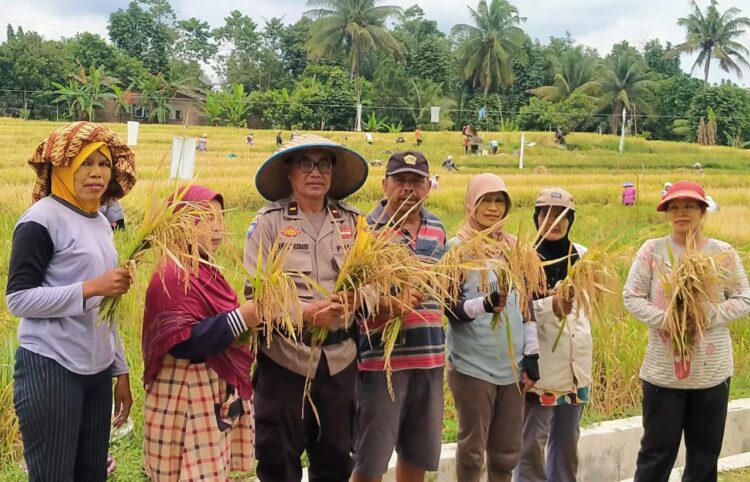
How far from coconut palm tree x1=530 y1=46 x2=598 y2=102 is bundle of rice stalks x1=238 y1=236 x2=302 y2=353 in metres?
42.0

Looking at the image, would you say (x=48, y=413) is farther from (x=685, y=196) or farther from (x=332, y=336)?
(x=685, y=196)

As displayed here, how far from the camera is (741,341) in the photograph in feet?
18.8

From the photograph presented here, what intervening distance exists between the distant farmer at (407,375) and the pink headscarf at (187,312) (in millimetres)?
600

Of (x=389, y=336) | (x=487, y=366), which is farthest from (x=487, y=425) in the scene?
(x=389, y=336)

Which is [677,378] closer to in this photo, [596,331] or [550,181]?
[596,331]

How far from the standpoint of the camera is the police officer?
2.59 m

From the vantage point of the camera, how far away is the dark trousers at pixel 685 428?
3.16 metres

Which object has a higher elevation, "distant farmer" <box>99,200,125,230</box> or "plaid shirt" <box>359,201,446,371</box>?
"distant farmer" <box>99,200,125,230</box>

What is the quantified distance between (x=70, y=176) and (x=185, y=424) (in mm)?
896

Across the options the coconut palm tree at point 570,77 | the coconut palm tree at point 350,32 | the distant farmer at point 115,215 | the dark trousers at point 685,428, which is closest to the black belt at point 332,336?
the dark trousers at point 685,428

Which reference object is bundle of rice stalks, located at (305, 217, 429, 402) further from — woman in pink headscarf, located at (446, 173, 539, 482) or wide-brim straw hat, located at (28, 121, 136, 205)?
wide-brim straw hat, located at (28, 121, 136, 205)

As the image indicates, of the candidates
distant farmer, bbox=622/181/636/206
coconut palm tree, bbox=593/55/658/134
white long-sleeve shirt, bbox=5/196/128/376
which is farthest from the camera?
coconut palm tree, bbox=593/55/658/134

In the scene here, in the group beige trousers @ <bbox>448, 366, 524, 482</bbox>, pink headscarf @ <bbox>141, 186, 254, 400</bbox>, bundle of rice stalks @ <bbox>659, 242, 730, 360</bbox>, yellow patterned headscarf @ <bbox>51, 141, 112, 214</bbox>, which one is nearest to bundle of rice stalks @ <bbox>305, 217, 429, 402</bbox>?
pink headscarf @ <bbox>141, 186, 254, 400</bbox>

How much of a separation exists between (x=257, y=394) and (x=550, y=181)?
44.0ft
